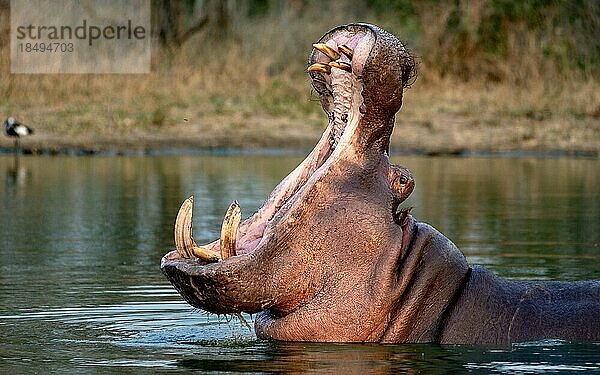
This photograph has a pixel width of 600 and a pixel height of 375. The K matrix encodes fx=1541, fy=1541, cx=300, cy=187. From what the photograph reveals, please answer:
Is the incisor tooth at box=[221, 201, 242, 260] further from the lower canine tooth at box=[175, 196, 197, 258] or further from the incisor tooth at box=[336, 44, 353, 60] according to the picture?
the incisor tooth at box=[336, 44, 353, 60]

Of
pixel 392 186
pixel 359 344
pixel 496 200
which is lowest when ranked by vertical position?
pixel 496 200

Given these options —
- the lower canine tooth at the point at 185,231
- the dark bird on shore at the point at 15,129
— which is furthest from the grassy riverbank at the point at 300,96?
the lower canine tooth at the point at 185,231

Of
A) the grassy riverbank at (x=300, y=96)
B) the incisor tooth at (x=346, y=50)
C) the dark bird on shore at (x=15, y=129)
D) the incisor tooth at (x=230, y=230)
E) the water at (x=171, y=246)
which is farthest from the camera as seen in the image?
the grassy riverbank at (x=300, y=96)

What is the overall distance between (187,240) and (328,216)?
0.44m

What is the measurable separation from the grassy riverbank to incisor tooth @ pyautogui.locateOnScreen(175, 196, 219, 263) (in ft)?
40.4

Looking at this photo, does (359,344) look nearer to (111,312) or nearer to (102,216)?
(111,312)

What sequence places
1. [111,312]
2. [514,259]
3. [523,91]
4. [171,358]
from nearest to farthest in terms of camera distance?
[171,358]
[111,312]
[514,259]
[523,91]

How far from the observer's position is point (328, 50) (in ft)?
15.5

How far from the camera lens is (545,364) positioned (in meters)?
4.84

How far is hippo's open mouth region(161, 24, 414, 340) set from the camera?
463 centimetres

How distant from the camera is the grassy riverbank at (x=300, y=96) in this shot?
57.0ft

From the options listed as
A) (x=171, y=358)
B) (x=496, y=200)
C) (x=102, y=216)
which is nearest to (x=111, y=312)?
(x=171, y=358)

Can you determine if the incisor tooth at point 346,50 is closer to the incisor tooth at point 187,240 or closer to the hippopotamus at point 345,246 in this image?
the hippopotamus at point 345,246

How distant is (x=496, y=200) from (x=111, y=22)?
12461mm
